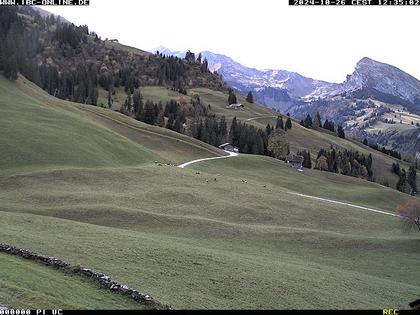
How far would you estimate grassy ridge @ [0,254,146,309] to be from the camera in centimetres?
1880

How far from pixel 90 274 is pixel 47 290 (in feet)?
12.1

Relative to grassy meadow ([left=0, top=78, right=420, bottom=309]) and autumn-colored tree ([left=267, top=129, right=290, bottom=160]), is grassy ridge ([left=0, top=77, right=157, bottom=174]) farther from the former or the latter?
autumn-colored tree ([left=267, top=129, right=290, bottom=160])

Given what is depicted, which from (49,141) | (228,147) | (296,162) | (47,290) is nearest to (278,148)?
(228,147)

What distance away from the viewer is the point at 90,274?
2462 centimetres

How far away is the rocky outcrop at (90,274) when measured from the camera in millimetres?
22289

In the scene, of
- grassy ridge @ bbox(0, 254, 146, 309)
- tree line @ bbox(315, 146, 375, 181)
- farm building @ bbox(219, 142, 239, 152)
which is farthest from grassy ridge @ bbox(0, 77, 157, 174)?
tree line @ bbox(315, 146, 375, 181)

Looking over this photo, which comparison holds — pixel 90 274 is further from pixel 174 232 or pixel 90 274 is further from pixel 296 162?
pixel 296 162

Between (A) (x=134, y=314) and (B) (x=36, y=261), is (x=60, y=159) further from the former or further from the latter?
(A) (x=134, y=314)

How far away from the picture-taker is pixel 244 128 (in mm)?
180875

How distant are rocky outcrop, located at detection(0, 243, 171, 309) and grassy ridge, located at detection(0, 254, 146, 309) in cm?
34

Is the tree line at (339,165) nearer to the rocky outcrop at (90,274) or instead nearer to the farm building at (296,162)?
the farm building at (296,162)

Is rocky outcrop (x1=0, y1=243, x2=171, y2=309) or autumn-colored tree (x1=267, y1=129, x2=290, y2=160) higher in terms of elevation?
autumn-colored tree (x1=267, y1=129, x2=290, y2=160)

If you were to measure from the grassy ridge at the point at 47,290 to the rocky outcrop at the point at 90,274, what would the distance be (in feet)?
1.13

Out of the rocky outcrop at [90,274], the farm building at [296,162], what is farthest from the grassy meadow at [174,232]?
the farm building at [296,162]
